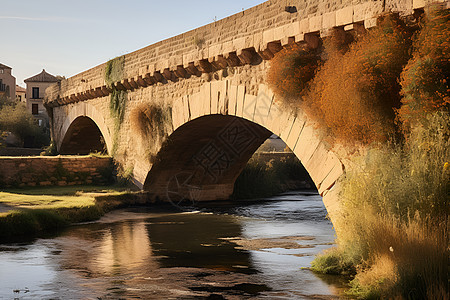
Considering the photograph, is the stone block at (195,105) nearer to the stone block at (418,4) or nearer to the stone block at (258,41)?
the stone block at (258,41)

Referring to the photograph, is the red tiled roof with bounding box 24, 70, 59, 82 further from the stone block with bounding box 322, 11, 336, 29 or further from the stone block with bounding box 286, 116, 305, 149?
the stone block with bounding box 322, 11, 336, 29

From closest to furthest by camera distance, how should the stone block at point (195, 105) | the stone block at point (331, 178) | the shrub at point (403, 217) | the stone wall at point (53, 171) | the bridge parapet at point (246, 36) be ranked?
the shrub at point (403, 217) → the bridge parapet at point (246, 36) → the stone block at point (331, 178) → the stone block at point (195, 105) → the stone wall at point (53, 171)

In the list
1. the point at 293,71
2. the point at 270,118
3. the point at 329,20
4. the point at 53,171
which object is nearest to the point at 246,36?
the point at 270,118

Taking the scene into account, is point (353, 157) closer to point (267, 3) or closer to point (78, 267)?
point (267, 3)

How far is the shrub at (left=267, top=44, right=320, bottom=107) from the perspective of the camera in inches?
343

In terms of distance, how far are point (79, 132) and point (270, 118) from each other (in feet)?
52.7

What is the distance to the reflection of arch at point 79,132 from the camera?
21.0m

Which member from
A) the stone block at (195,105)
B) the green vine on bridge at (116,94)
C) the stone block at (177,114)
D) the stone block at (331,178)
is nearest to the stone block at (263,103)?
the stone block at (331,178)

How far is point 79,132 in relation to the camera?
24.2 metres

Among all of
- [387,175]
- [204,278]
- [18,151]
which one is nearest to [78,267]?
[204,278]

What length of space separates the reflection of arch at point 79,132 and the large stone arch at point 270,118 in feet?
25.3

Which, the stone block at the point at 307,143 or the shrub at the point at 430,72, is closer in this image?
the shrub at the point at 430,72

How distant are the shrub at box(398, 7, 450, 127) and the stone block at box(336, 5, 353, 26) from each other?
4.12 ft

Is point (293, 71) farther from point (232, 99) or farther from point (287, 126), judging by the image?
point (232, 99)
